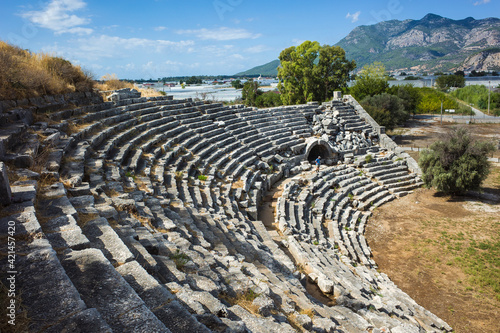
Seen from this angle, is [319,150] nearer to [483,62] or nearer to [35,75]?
[35,75]

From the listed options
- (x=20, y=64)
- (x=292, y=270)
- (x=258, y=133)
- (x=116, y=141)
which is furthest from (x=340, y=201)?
(x=20, y=64)

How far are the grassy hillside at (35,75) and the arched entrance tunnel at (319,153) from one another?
14557mm

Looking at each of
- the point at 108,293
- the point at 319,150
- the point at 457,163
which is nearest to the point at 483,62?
the point at 319,150

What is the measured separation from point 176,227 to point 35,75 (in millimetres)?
8516

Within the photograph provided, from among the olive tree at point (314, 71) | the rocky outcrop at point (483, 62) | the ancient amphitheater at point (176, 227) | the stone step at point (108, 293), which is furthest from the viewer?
the rocky outcrop at point (483, 62)

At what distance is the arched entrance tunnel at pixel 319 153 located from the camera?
21519 mm

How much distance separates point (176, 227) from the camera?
21.8 ft

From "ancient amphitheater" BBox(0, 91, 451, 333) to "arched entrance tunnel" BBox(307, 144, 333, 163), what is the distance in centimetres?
260

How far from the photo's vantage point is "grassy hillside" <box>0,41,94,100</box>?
31.0 feet

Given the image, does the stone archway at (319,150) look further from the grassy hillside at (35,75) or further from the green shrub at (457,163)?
the grassy hillside at (35,75)

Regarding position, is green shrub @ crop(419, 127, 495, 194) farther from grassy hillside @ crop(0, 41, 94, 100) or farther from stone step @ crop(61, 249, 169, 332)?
grassy hillside @ crop(0, 41, 94, 100)

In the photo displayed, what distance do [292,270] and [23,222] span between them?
5.47 meters

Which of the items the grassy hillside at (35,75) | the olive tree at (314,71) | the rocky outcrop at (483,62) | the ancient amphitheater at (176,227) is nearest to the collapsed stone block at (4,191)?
the ancient amphitheater at (176,227)

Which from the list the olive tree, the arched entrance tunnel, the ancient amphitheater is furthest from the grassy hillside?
the olive tree
